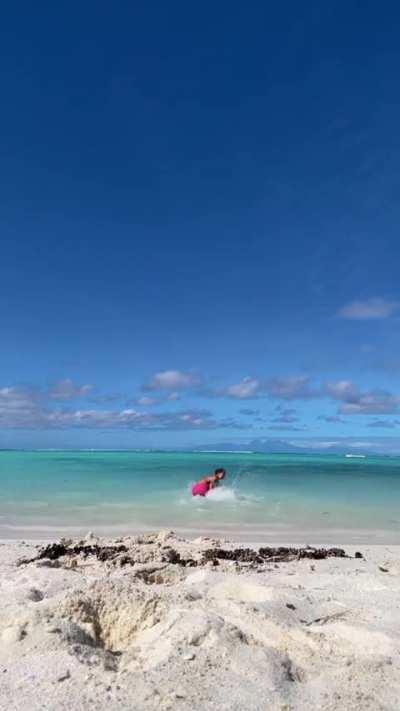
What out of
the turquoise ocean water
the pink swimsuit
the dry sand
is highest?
the dry sand

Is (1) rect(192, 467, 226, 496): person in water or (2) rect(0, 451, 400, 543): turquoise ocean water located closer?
(2) rect(0, 451, 400, 543): turquoise ocean water

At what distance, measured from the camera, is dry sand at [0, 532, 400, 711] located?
3.03m

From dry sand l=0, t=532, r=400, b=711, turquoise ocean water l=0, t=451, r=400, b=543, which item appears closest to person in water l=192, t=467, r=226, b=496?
turquoise ocean water l=0, t=451, r=400, b=543

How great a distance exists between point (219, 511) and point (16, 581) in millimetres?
10706

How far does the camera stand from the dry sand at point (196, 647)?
3025mm

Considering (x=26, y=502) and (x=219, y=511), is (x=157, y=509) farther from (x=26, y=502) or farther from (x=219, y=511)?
(x=26, y=502)

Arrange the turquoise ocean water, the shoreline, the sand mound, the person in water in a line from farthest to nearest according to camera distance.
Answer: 1. the person in water
2. the turquoise ocean water
3. the shoreline
4. the sand mound

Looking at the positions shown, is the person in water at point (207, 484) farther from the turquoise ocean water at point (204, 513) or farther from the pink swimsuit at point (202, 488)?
→ the turquoise ocean water at point (204, 513)

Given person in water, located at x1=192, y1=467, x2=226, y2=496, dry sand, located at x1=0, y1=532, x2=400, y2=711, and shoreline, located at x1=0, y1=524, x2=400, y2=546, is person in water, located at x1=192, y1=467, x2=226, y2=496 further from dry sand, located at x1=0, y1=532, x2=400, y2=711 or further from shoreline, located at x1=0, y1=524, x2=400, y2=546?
dry sand, located at x1=0, y1=532, x2=400, y2=711

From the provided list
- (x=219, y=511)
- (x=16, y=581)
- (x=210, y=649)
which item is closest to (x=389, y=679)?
(x=210, y=649)

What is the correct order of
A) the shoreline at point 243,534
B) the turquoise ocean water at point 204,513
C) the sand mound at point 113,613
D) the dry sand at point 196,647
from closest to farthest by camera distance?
the dry sand at point 196,647 → the sand mound at point 113,613 → the shoreline at point 243,534 → the turquoise ocean water at point 204,513

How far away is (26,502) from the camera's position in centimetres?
1738

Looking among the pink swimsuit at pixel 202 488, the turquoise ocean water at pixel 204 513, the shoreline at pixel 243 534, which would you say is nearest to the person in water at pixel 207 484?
the pink swimsuit at pixel 202 488

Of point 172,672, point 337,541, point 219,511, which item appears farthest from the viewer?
point 219,511
